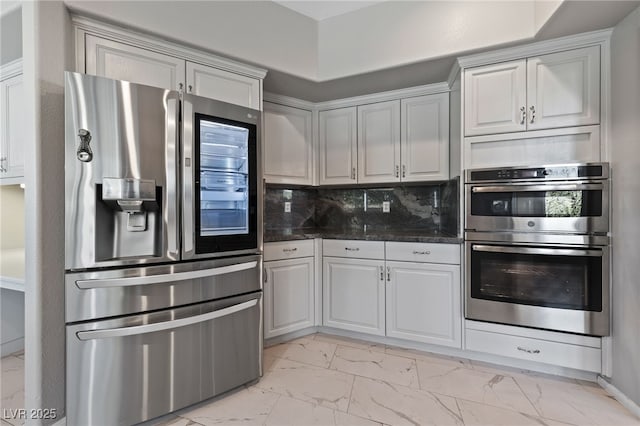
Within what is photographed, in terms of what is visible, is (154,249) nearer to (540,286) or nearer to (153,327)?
(153,327)

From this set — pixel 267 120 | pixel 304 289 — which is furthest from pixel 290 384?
pixel 267 120

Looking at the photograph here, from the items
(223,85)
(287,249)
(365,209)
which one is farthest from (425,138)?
(223,85)

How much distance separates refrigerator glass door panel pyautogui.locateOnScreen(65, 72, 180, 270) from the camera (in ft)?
5.30

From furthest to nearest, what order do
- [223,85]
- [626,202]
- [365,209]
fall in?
[365,209]
[223,85]
[626,202]

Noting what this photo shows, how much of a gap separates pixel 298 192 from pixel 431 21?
79.2 inches

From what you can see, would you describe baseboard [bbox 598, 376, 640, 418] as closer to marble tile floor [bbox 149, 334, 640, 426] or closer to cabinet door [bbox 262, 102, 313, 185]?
marble tile floor [bbox 149, 334, 640, 426]

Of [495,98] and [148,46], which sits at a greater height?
[148,46]

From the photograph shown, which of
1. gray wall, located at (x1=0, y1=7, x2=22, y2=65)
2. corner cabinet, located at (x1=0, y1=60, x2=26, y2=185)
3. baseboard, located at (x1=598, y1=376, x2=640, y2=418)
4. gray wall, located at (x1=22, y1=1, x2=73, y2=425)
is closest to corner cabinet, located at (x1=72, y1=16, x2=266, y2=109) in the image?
gray wall, located at (x1=22, y1=1, x2=73, y2=425)

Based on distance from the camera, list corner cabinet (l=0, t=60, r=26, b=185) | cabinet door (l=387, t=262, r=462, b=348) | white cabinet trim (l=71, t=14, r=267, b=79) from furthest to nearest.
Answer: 1. cabinet door (l=387, t=262, r=462, b=348)
2. corner cabinet (l=0, t=60, r=26, b=185)
3. white cabinet trim (l=71, t=14, r=267, b=79)

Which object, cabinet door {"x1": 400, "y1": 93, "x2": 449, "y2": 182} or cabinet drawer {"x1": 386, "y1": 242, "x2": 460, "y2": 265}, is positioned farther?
cabinet door {"x1": 400, "y1": 93, "x2": 449, "y2": 182}

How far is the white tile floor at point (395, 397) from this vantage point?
185 centimetres

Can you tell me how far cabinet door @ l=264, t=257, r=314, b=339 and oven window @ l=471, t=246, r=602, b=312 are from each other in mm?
1363

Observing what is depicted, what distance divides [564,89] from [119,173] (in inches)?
107

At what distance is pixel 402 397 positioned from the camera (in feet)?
6.78
